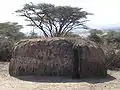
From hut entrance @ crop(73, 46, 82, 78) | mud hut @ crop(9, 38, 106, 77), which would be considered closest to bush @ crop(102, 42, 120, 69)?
mud hut @ crop(9, 38, 106, 77)

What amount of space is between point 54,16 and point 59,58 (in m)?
15.7

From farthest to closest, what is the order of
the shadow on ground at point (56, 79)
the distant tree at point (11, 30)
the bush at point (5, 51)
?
the distant tree at point (11, 30) → the bush at point (5, 51) → the shadow on ground at point (56, 79)

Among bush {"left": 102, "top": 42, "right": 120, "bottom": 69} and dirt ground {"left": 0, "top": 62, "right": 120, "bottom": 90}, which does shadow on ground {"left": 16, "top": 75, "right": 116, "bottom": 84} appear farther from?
bush {"left": 102, "top": 42, "right": 120, "bottom": 69}

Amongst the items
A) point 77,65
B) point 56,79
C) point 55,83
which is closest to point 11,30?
point 77,65

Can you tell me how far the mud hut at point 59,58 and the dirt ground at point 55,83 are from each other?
0.43 metres

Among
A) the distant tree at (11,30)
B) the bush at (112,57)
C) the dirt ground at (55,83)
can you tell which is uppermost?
the distant tree at (11,30)

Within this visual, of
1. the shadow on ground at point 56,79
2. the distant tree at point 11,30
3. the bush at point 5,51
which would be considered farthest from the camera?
the distant tree at point 11,30

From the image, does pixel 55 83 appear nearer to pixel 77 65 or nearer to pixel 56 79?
pixel 56 79

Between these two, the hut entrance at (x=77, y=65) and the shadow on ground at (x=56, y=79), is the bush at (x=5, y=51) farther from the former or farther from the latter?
the hut entrance at (x=77, y=65)

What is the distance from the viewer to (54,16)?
3019cm

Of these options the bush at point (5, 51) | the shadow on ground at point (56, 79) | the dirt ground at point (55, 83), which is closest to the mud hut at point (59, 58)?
the shadow on ground at point (56, 79)

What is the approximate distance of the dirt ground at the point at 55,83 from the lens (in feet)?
41.4

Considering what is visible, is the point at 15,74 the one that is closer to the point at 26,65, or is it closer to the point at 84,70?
the point at 26,65

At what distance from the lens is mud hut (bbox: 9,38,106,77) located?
580 inches
